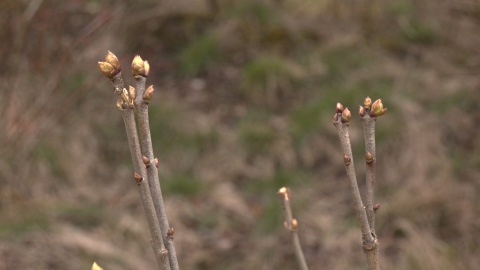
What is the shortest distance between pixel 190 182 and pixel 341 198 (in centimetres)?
97

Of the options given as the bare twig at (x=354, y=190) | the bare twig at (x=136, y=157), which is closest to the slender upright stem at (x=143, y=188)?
the bare twig at (x=136, y=157)

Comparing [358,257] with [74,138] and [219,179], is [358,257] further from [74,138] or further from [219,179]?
[74,138]

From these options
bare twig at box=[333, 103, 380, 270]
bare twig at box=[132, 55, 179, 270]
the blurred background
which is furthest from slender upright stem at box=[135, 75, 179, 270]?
the blurred background

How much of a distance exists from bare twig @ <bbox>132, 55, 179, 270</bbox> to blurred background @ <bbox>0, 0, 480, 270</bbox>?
295 centimetres

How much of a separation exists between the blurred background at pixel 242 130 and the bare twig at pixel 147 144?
2953 millimetres

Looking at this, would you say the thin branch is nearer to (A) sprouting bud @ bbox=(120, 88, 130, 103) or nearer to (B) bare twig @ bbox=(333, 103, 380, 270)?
(B) bare twig @ bbox=(333, 103, 380, 270)

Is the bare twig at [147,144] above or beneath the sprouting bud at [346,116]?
beneath

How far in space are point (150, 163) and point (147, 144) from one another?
3 centimetres

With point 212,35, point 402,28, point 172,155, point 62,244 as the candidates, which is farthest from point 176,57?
point 62,244

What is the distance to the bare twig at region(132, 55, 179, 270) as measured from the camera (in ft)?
2.82

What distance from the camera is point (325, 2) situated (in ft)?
20.1

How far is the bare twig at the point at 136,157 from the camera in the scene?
83 centimetres

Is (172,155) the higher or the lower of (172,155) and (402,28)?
the lower

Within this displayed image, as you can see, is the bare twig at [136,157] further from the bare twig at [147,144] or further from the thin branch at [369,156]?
the thin branch at [369,156]
